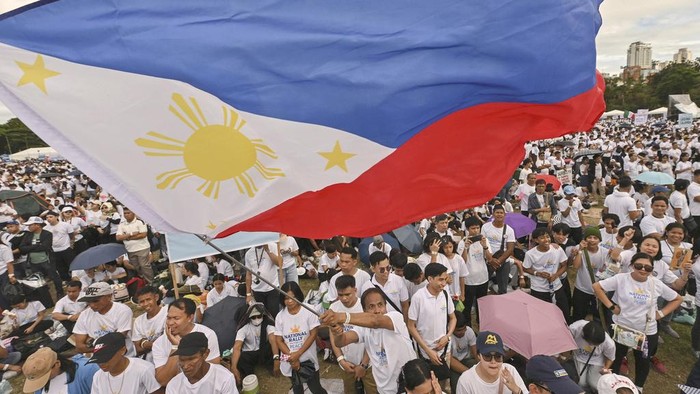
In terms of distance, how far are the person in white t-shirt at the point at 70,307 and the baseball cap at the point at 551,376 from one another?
21.8 ft

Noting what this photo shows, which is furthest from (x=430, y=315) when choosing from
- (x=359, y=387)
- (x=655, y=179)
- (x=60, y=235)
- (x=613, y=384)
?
(x=60, y=235)

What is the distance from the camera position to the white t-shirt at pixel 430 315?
446cm

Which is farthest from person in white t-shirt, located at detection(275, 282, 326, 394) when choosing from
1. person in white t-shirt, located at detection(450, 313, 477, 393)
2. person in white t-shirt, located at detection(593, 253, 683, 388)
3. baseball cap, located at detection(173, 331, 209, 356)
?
person in white t-shirt, located at detection(593, 253, 683, 388)

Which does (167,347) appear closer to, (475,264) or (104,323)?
(104,323)

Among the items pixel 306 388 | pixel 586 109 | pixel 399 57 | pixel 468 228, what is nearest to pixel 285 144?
pixel 399 57

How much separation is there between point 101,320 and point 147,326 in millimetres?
552

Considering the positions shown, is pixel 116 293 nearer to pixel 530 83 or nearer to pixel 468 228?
pixel 468 228

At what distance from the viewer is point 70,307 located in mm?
6344

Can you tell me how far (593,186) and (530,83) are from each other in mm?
14747

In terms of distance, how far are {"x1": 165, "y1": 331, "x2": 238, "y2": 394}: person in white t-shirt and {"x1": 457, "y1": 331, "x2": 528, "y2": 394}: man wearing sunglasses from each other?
2.09m

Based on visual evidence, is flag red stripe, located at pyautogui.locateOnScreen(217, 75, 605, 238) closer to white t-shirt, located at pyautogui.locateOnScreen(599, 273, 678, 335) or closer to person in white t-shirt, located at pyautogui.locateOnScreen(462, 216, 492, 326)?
white t-shirt, located at pyautogui.locateOnScreen(599, 273, 678, 335)

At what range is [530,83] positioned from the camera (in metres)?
2.61

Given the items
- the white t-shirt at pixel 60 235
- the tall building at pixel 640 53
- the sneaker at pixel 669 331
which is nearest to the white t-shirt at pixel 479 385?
the sneaker at pixel 669 331

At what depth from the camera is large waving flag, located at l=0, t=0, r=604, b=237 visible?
223cm
